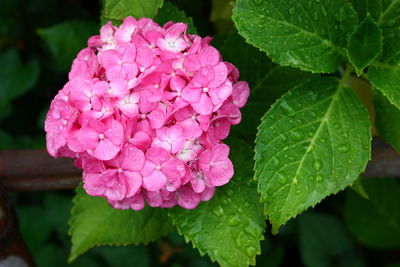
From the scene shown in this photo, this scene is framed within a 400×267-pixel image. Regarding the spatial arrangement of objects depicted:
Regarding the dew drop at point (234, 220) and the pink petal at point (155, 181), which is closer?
the pink petal at point (155, 181)

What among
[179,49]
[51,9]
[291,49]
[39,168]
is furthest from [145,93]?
[51,9]

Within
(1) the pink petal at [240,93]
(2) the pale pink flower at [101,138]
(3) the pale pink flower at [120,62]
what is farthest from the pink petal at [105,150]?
(1) the pink petal at [240,93]

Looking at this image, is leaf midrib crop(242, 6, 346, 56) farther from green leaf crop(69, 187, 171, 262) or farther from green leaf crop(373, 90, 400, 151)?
green leaf crop(69, 187, 171, 262)

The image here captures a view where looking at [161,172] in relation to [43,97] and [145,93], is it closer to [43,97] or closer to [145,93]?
[145,93]

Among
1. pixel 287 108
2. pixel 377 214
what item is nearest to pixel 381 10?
pixel 287 108

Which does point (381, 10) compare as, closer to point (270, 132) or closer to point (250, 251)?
point (270, 132)

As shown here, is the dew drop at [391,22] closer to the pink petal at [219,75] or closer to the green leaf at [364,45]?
the green leaf at [364,45]
